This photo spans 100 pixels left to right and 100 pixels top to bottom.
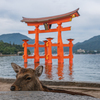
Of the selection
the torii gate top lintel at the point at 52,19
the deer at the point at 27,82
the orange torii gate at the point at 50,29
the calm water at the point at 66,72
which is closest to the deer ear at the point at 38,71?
the deer at the point at 27,82

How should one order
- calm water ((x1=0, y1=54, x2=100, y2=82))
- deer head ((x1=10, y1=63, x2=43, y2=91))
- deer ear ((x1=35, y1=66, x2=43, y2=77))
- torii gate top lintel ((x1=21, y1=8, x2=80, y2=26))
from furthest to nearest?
torii gate top lintel ((x1=21, y1=8, x2=80, y2=26)) → calm water ((x1=0, y1=54, x2=100, y2=82)) → deer ear ((x1=35, y1=66, x2=43, y2=77)) → deer head ((x1=10, y1=63, x2=43, y2=91))

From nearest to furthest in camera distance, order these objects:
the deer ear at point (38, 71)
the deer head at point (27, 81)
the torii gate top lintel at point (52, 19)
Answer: the deer head at point (27, 81)
the deer ear at point (38, 71)
the torii gate top lintel at point (52, 19)

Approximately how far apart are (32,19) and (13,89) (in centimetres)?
2028

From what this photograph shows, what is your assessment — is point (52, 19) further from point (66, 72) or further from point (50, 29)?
point (66, 72)

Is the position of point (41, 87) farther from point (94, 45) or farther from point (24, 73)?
point (94, 45)

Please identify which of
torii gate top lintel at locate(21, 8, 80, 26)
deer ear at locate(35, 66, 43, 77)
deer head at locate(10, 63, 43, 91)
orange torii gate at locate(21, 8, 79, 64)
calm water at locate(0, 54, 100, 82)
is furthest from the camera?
orange torii gate at locate(21, 8, 79, 64)

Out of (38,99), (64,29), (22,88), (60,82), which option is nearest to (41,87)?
(22,88)

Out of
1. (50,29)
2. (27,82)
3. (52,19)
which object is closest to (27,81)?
(27,82)

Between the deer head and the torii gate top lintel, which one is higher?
the torii gate top lintel

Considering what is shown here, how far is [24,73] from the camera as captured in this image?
2.41 meters

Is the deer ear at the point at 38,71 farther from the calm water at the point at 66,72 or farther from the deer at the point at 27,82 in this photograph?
the calm water at the point at 66,72

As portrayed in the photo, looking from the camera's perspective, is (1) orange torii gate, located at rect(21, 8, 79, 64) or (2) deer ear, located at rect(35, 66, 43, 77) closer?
(2) deer ear, located at rect(35, 66, 43, 77)

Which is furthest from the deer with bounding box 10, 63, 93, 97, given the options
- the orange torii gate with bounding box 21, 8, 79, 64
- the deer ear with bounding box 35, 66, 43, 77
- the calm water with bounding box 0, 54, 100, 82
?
the orange torii gate with bounding box 21, 8, 79, 64

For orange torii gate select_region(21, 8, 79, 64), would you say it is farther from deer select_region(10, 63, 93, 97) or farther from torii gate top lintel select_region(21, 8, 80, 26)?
deer select_region(10, 63, 93, 97)
